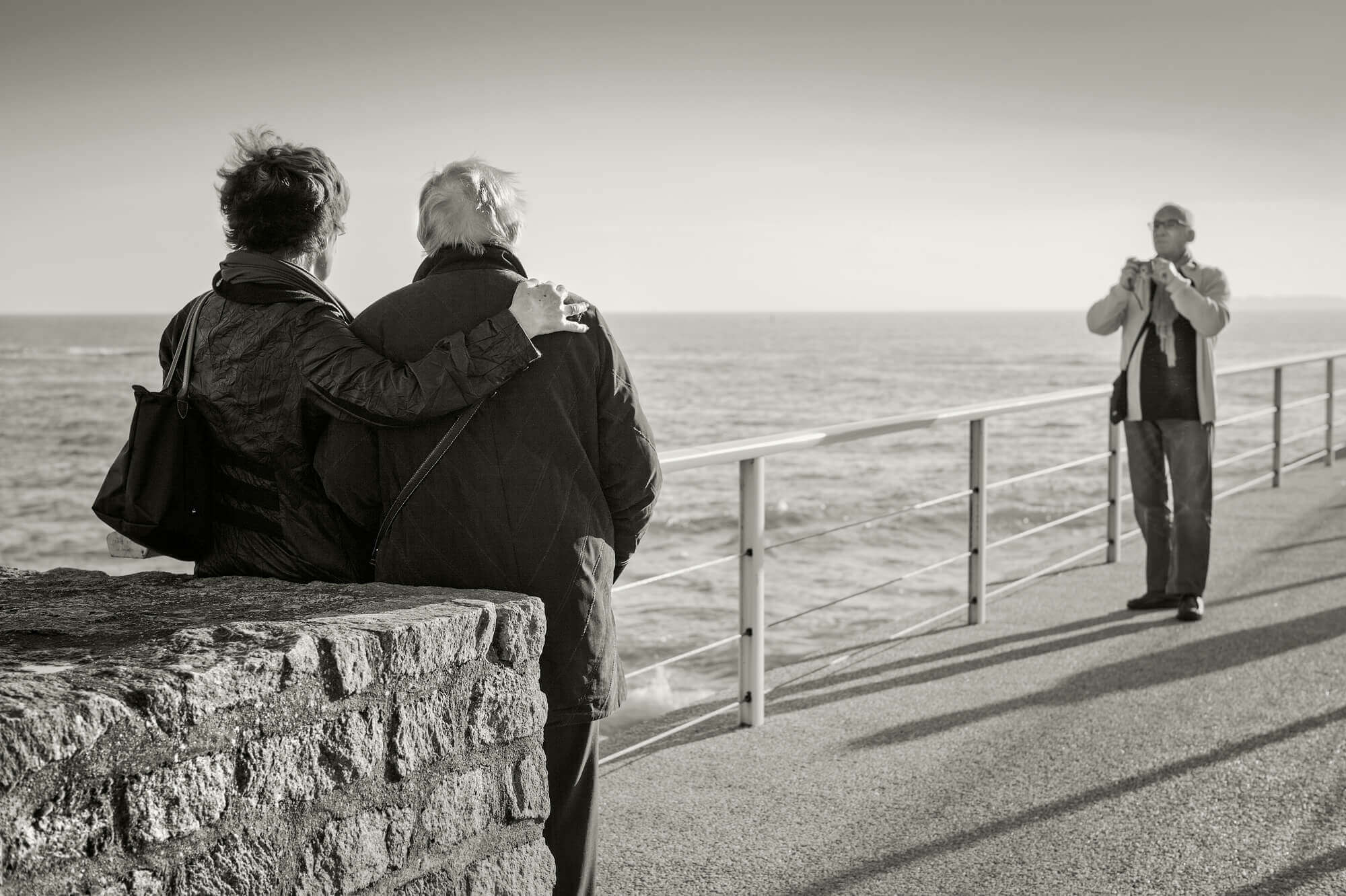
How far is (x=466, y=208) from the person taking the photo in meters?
2.43

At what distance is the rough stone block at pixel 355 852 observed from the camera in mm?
1772

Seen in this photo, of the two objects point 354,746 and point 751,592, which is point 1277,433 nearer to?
point 751,592

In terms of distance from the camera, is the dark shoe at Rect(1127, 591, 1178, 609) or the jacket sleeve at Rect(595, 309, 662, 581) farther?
the dark shoe at Rect(1127, 591, 1178, 609)

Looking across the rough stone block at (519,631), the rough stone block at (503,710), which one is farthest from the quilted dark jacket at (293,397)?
the rough stone block at (503,710)

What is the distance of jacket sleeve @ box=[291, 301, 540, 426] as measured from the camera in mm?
2301

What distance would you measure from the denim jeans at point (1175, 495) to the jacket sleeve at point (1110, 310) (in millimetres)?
449

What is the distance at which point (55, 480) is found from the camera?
31688mm

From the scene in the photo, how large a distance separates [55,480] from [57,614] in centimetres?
3299

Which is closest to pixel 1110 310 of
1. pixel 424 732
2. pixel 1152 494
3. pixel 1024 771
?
pixel 1152 494

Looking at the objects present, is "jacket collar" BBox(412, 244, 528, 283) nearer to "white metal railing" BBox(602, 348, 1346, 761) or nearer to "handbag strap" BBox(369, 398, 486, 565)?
"handbag strap" BBox(369, 398, 486, 565)

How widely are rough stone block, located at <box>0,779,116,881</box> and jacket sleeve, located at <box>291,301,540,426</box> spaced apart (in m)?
0.94

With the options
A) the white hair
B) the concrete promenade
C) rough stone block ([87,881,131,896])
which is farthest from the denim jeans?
rough stone block ([87,881,131,896])

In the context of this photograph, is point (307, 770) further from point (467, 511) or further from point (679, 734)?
point (679, 734)

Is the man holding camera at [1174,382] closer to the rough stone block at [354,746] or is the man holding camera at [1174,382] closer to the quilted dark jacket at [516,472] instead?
the quilted dark jacket at [516,472]
